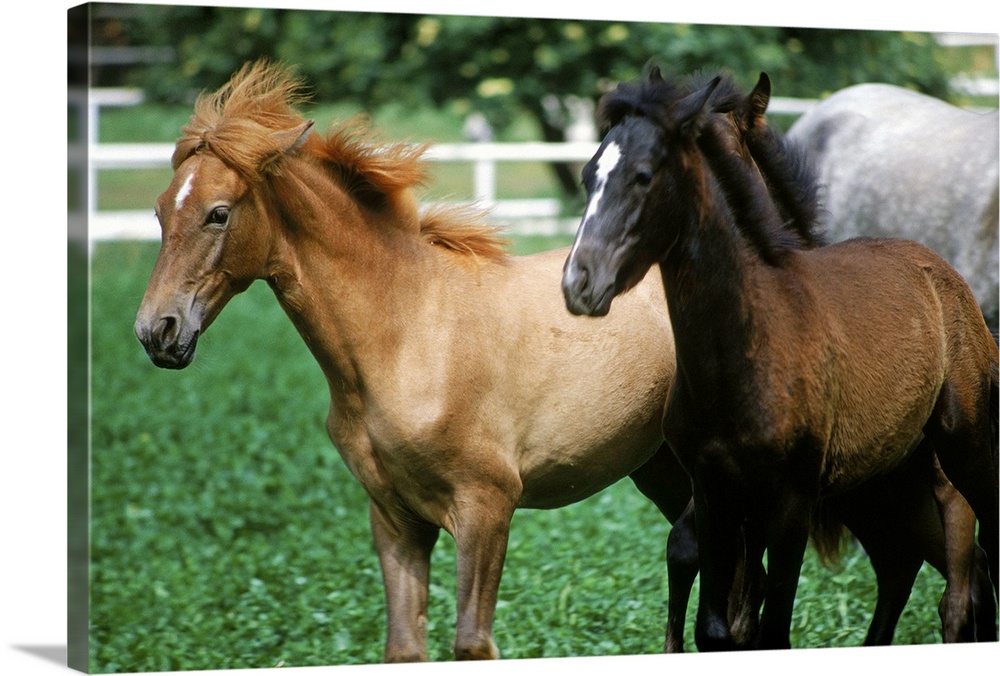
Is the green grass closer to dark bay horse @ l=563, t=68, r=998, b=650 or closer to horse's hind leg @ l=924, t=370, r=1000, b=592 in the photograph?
horse's hind leg @ l=924, t=370, r=1000, b=592

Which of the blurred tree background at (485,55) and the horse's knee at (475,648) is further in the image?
the blurred tree background at (485,55)

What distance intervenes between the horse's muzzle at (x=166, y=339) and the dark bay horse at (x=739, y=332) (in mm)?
979

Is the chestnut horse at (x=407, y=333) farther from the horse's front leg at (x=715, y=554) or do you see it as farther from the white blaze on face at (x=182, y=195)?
the horse's front leg at (x=715, y=554)

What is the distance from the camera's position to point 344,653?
14.6 feet

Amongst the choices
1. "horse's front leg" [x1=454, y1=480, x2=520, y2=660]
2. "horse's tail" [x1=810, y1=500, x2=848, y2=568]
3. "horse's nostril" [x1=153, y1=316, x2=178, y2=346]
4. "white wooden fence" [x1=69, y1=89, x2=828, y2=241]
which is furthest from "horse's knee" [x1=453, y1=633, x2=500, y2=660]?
"white wooden fence" [x1=69, y1=89, x2=828, y2=241]

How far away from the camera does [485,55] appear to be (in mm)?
8516

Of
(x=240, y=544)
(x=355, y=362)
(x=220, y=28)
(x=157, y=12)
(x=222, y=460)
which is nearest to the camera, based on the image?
(x=355, y=362)

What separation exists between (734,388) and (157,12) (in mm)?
5160

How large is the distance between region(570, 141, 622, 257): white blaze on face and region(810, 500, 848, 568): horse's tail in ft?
4.98

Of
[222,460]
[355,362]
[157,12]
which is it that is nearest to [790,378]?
[355,362]

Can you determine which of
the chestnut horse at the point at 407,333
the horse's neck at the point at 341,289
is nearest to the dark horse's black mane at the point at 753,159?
the chestnut horse at the point at 407,333

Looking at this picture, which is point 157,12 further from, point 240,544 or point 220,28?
point 240,544

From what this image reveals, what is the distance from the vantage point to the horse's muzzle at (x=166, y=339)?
3354 mm

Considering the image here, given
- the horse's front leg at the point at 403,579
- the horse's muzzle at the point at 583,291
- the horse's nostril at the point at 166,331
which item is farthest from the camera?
the horse's front leg at the point at 403,579
